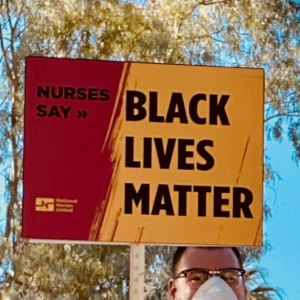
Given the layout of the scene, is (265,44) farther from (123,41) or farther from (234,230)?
(234,230)

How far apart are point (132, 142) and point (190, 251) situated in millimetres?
468

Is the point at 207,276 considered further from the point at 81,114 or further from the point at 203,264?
the point at 81,114

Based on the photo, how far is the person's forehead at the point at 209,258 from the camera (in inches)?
94.4

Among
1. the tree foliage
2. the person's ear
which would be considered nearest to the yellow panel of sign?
the person's ear

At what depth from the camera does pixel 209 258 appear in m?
2.40

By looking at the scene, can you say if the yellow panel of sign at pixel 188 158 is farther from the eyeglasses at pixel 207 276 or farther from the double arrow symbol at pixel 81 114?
the eyeglasses at pixel 207 276

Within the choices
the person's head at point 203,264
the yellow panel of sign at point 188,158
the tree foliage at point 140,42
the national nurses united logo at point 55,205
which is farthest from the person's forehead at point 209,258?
the tree foliage at point 140,42

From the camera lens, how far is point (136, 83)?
2.20 meters

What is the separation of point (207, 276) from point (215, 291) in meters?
0.13

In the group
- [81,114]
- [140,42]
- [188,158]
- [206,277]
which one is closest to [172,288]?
[206,277]

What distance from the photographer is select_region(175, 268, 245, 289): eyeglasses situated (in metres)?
2.37

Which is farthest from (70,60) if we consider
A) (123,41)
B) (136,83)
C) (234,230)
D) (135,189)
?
(123,41)

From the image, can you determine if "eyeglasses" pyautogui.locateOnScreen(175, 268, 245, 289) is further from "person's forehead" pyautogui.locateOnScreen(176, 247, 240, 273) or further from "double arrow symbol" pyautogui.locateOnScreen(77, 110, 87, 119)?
"double arrow symbol" pyautogui.locateOnScreen(77, 110, 87, 119)

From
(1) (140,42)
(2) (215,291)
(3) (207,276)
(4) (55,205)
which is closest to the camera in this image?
(4) (55,205)
